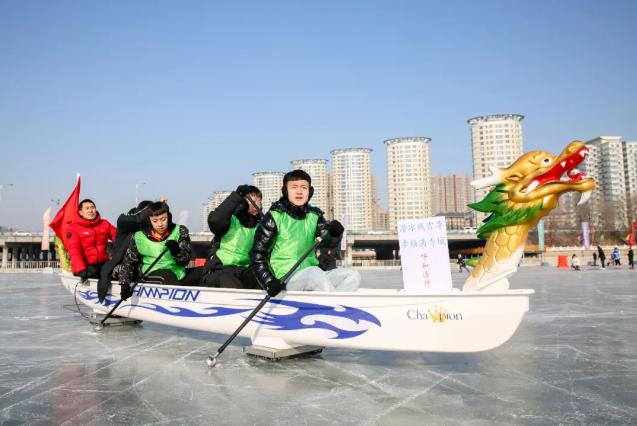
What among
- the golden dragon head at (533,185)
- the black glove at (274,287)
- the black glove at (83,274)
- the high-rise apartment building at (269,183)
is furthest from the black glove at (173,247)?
the high-rise apartment building at (269,183)

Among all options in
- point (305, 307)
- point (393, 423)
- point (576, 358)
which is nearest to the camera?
point (393, 423)

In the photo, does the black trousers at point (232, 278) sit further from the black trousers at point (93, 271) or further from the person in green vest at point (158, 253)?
the black trousers at point (93, 271)

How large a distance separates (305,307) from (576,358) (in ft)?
8.00

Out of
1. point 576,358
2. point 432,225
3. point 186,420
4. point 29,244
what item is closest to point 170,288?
point 186,420

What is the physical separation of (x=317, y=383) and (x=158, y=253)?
117 inches

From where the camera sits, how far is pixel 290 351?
405 cm

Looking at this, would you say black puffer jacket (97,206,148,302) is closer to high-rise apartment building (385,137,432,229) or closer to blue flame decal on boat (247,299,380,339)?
blue flame decal on boat (247,299,380,339)

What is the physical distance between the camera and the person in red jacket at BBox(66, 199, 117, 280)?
251 inches

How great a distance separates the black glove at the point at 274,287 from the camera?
3645 mm

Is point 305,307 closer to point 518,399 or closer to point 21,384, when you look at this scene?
point 518,399

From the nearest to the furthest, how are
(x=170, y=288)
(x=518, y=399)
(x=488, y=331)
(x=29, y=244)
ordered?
(x=518, y=399)
(x=488, y=331)
(x=170, y=288)
(x=29, y=244)

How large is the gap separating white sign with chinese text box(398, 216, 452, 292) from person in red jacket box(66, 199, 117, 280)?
4683mm

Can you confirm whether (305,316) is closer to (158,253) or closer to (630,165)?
(158,253)

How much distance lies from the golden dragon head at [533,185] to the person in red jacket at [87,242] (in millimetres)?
5316
